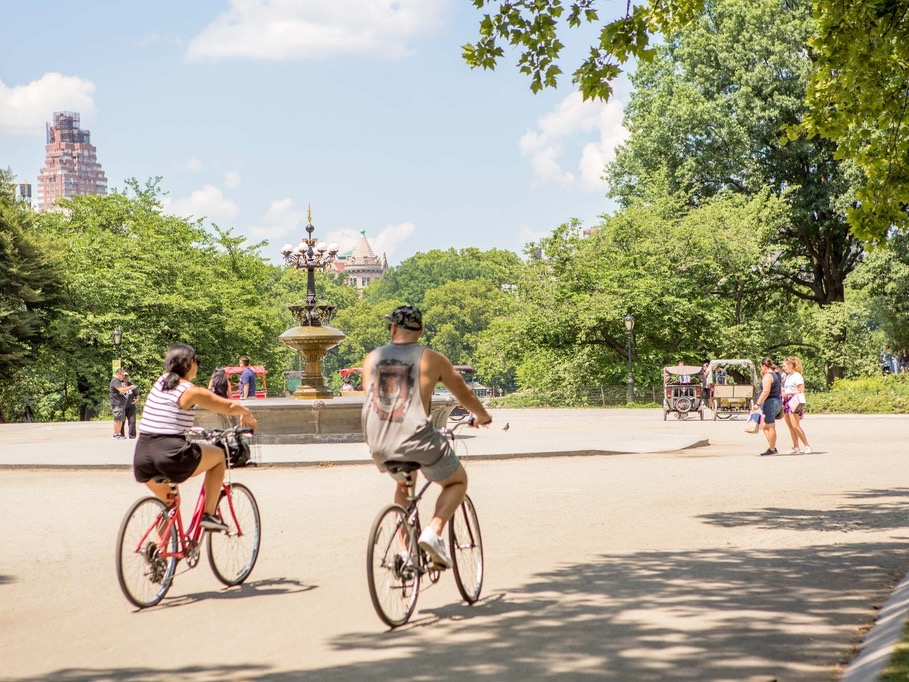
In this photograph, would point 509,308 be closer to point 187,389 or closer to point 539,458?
point 539,458

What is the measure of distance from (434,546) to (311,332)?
73.8ft

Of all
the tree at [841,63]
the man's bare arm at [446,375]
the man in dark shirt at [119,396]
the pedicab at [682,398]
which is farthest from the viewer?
the pedicab at [682,398]

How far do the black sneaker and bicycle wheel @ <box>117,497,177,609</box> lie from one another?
0.22 metres

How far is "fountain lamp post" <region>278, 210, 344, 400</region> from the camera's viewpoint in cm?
2886

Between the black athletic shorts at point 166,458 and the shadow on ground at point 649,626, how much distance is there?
173cm

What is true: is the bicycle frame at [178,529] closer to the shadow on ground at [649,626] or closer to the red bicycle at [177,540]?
the red bicycle at [177,540]

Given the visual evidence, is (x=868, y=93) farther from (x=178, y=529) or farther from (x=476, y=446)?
(x=476, y=446)

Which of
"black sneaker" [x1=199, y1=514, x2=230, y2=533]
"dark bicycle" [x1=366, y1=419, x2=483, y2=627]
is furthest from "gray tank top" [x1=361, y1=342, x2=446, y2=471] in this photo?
"black sneaker" [x1=199, y1=514, x2=230, y2=533]

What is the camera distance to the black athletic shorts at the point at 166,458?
24.6 ft

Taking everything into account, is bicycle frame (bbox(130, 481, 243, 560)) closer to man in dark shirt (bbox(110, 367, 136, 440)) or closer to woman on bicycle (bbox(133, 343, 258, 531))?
woman on bicycle (bbox(133, 343, 258, 531))

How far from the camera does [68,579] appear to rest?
8594 mm

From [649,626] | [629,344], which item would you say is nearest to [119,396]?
[649,626]

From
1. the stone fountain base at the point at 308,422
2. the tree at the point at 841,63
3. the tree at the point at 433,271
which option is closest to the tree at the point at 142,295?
the stone fountain base at the point at 308,422

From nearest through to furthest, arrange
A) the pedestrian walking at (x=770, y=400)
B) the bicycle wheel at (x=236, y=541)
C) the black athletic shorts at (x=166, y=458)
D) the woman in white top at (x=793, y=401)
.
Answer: the black athletic shorts at (x=166, y=458), the bicycle wheel at (x=236, y=541), the pedestrian walking at (x=770, y=400), the woman in white top at (x=793, y=401)
